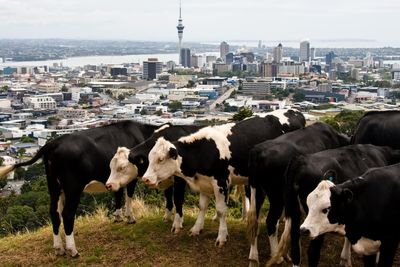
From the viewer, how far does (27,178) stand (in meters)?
42.8

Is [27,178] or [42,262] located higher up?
[42,262]

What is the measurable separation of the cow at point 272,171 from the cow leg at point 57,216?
2.20 metres

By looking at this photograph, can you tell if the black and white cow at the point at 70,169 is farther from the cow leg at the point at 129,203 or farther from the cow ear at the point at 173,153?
the cow ear at the point at 173,153

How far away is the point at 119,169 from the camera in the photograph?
664 cm

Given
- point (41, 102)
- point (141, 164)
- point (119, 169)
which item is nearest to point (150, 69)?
point (41, 102)

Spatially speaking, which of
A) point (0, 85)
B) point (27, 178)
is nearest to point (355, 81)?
point (0, 85)

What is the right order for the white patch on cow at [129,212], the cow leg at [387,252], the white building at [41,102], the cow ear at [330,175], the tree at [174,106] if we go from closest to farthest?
the cow leg at [387,252] → the cow ear at [330,175] → the white patch on cow at [129,212] → the tree at [174,106] → the white building at [41,102]

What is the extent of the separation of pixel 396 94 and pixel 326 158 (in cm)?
10863

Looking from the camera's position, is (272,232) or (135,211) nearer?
(272,232)

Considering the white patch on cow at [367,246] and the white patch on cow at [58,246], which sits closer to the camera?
the white patch on cow at [367,246]

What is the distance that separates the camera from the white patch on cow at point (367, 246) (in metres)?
4.67

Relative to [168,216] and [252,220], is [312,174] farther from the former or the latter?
[168,216]

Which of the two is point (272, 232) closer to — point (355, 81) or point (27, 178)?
point (27, 178)

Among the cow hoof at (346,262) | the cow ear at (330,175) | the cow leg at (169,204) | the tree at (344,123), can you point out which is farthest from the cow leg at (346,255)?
the tree at (344,123)
